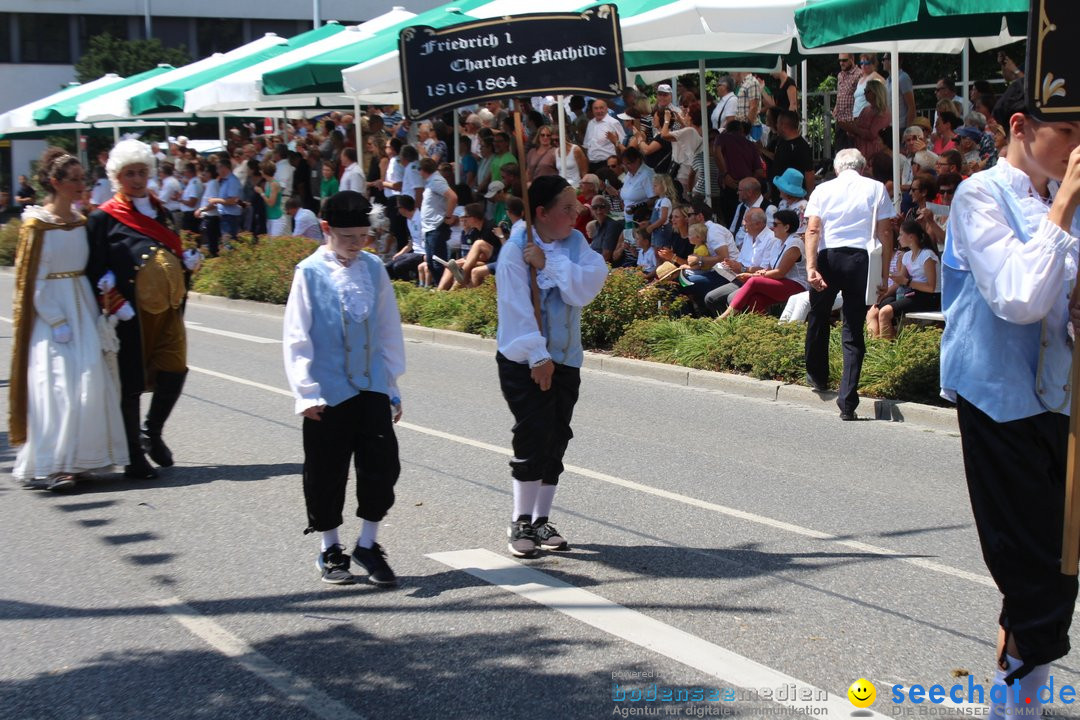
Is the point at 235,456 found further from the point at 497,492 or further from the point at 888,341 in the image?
the point at 888,341

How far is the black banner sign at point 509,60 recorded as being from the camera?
7.32m

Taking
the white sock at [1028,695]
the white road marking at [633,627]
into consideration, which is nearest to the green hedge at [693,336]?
the white road marking at [633,627]

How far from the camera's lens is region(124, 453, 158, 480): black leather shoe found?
27.0 ft

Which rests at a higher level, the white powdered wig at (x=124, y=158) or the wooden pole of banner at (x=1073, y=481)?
the white powdered wig at (x=124, y=158)

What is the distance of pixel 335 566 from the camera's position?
596cm

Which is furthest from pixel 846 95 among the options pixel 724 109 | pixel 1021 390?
pixel 1021 390

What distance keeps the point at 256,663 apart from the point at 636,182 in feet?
40.3

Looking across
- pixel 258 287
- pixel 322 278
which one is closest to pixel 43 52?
pixel 258 287

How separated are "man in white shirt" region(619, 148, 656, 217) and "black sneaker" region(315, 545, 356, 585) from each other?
10931 millimetres

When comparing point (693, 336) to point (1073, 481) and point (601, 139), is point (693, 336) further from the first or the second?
point (1073, 481)

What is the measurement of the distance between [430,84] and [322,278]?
89.8 inches

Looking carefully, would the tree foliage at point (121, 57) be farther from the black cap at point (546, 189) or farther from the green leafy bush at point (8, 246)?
the black cap at point (546, 189)

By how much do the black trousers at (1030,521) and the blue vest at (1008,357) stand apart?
5 cm

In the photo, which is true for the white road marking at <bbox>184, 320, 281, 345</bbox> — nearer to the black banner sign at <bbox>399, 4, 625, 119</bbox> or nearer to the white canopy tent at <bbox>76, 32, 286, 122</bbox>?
the black banner sign at <bbox>399, 4, 625, 119</bbox>
